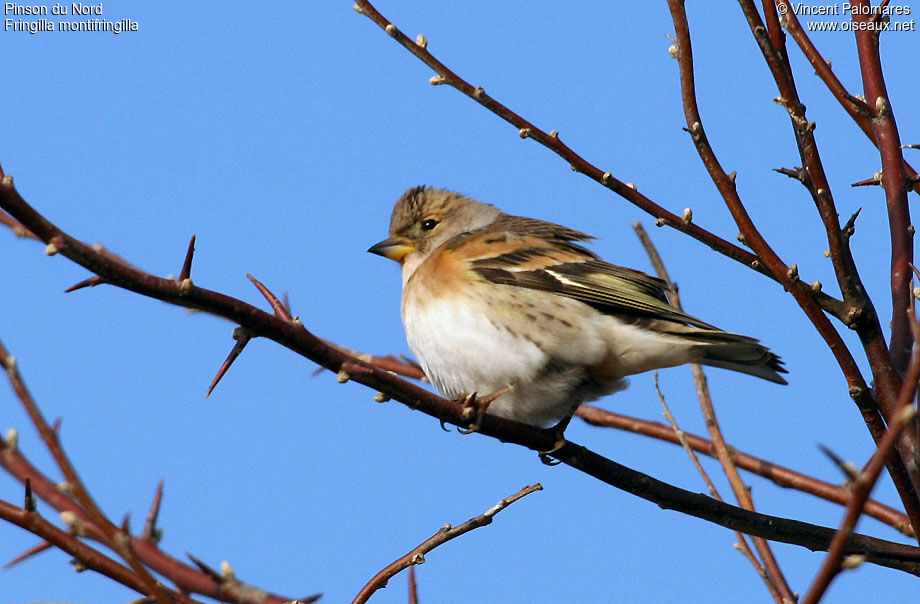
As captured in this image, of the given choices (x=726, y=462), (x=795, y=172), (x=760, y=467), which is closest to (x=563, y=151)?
(x=795, y=172)

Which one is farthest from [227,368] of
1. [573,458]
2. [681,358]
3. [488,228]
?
[488,228]

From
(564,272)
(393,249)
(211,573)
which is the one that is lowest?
(211,573)

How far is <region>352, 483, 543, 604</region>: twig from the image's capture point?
9.93 ft

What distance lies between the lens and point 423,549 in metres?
3.17

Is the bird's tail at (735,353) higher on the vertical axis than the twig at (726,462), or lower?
higher

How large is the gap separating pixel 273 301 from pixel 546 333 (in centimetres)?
252

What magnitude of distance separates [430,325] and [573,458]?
1582 millimetres

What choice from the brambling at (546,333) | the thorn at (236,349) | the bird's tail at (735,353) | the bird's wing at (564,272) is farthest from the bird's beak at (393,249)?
the thorn at (236,349)

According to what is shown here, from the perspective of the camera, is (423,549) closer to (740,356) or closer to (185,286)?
(185,286)

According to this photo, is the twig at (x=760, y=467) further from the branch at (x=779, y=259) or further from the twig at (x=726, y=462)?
the branch at (x=779, y=259)

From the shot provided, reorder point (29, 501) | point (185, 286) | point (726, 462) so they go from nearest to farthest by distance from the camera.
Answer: point (29, 501), point (185, 286), point (726, 462)

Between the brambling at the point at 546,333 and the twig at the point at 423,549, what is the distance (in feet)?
6.68

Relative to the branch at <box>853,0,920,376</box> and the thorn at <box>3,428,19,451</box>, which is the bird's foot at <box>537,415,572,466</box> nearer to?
the branch at <box>853,0,920,376</box>

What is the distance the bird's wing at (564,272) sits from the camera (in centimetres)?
575
